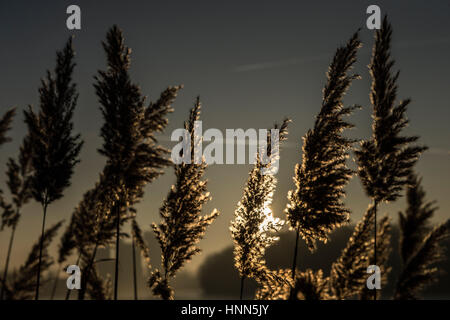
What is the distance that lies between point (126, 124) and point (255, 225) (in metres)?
3.45

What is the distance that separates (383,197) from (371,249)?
412 centimetres

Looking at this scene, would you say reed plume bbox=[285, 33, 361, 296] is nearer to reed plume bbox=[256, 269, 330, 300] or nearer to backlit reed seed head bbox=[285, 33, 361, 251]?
backlit reed seed head bbox=[285, 33, 361, 251]

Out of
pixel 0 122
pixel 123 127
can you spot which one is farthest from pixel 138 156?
pixel 0 122

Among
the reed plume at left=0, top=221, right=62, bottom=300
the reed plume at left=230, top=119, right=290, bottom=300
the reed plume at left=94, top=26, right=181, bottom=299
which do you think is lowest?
the reed plume at left=0, top=221, right=62, bottom=300

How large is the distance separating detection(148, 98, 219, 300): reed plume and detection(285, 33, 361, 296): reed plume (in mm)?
1949

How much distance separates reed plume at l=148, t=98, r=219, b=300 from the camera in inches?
319

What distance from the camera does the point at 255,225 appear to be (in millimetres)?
8281

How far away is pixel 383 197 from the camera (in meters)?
8.95

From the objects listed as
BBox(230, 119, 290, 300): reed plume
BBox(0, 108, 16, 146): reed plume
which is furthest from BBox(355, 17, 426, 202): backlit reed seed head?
BBox(0, 108, 16, 146): reed plume

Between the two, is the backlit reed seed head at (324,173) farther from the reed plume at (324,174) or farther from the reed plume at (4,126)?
the reed plume at (4,126)

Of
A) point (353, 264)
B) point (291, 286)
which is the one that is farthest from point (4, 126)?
point (353, 264)

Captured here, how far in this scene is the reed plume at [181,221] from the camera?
319 inches

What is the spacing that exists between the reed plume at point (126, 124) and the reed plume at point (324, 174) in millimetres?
3095
